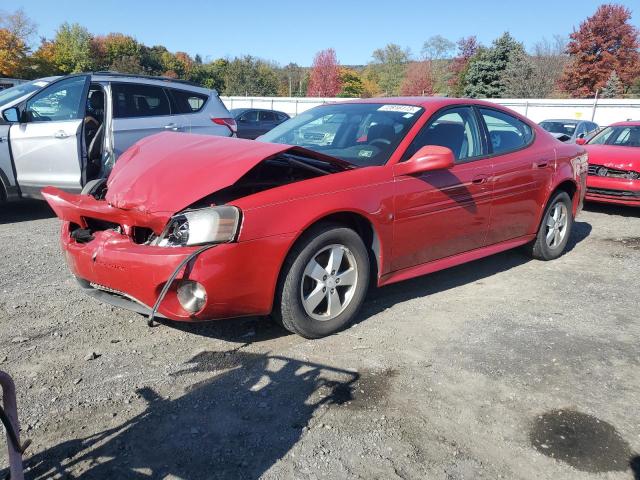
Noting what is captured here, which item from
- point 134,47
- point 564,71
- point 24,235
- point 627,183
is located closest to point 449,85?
point 564,71

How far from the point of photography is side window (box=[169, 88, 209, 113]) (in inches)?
288

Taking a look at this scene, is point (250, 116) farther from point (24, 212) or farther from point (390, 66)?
point (390, 66)

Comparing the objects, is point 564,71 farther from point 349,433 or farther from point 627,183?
point 349,433

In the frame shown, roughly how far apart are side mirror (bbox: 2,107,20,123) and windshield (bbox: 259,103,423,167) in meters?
3.47

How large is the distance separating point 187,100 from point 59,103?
1.69 meters

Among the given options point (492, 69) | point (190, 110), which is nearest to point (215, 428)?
point (190, 110)

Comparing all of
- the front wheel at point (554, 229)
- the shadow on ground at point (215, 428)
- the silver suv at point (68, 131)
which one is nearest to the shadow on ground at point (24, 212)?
the silver suv at point (68, 131)

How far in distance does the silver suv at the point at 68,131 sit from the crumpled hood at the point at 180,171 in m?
2.83

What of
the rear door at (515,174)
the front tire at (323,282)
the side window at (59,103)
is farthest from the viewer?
the side window at (59,103)

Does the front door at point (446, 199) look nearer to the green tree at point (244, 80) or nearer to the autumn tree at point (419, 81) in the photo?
the autumn tree at point (419, 81)

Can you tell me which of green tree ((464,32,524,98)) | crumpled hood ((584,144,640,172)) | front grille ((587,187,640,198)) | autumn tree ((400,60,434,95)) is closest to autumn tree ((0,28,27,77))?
autumn tree ((400,60,434,95))

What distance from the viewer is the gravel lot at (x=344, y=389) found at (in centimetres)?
233

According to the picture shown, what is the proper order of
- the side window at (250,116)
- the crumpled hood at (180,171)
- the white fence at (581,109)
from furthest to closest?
the white fence at (581,109) → the side window at (250,116) → the crumpled hood at (180,171)

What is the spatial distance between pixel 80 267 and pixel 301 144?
6.38 feet
